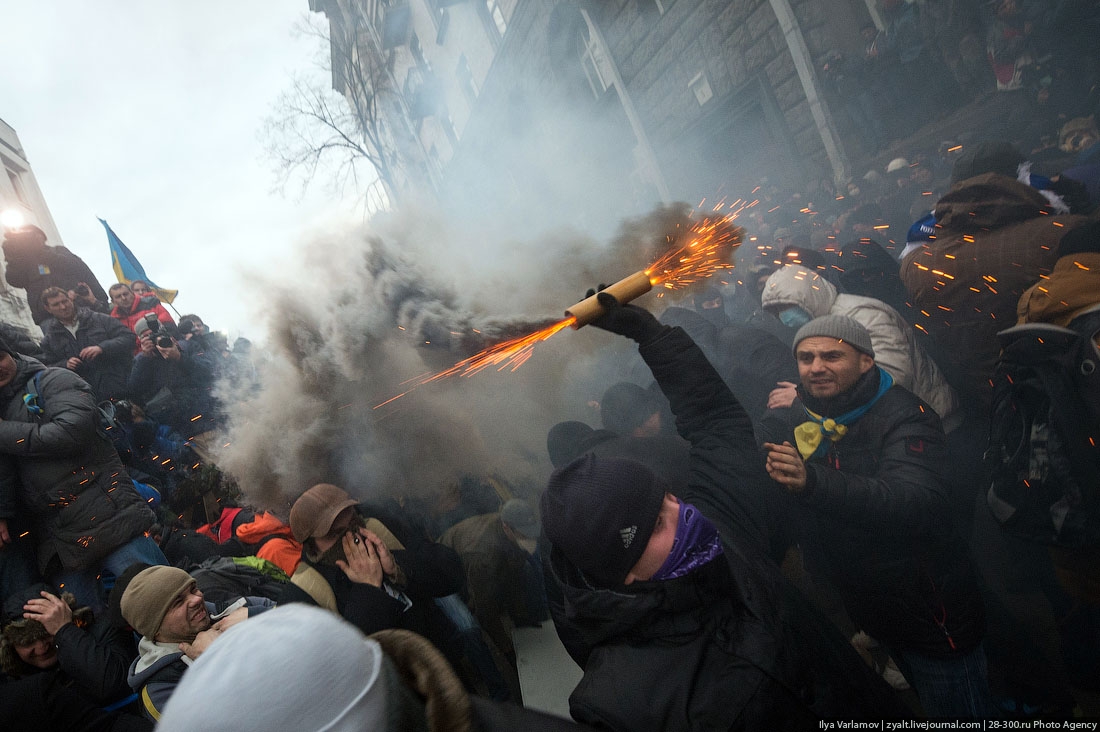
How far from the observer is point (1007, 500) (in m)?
2.39

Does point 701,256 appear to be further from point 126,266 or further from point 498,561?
point 126,266

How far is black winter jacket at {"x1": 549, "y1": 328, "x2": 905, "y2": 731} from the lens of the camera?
4.53 feet

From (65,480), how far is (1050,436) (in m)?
5.43

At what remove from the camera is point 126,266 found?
8680 millimetres

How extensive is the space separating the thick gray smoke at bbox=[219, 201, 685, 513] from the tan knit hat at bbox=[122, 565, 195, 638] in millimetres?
1894

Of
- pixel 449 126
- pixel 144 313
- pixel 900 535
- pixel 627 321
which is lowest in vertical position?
pixel 900 535

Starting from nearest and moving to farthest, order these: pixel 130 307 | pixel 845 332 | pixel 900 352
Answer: pixel 845 332 → pixel 900 352 → pixel 130 307

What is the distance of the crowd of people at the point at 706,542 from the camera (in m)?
1.41

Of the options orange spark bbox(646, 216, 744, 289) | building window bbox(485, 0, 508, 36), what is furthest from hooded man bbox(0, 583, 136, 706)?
building window bbox(485, 0, 508, 36)

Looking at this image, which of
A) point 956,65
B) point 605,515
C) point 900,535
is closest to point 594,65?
point 956,65

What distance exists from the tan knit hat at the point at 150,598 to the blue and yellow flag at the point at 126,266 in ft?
24.6

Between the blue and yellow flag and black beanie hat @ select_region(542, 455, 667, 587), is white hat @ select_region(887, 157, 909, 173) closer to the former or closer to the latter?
black beanie hat @ select_region(542, 455, 667, 587)

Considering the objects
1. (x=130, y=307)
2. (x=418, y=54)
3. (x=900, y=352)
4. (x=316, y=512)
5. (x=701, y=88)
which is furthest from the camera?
(x=418, y=54)

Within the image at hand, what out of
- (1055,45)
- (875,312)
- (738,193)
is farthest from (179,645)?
(738,193)
